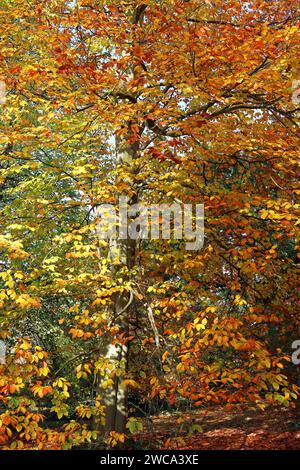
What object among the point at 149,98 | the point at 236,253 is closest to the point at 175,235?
the point at 236,253

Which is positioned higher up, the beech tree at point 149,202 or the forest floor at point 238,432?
the beech tree at point 149,202

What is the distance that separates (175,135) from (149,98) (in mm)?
1556

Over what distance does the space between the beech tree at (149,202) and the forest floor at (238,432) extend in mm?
2517

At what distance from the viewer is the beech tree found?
668 centimetres

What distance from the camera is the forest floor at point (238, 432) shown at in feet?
34.6

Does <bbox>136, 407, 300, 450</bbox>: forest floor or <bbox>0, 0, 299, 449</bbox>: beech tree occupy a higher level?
<bbox>0, 0, 299, 449</bbox>: beech tree

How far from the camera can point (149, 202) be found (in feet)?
30.8

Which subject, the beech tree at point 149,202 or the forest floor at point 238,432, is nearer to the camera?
the beech tree at point 149,202

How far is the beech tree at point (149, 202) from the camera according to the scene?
6.68m

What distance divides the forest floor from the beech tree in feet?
8.26

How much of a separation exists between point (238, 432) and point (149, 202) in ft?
24.1

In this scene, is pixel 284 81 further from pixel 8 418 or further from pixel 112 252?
pixel 8 418

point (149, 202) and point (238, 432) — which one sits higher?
point (149, 202)
